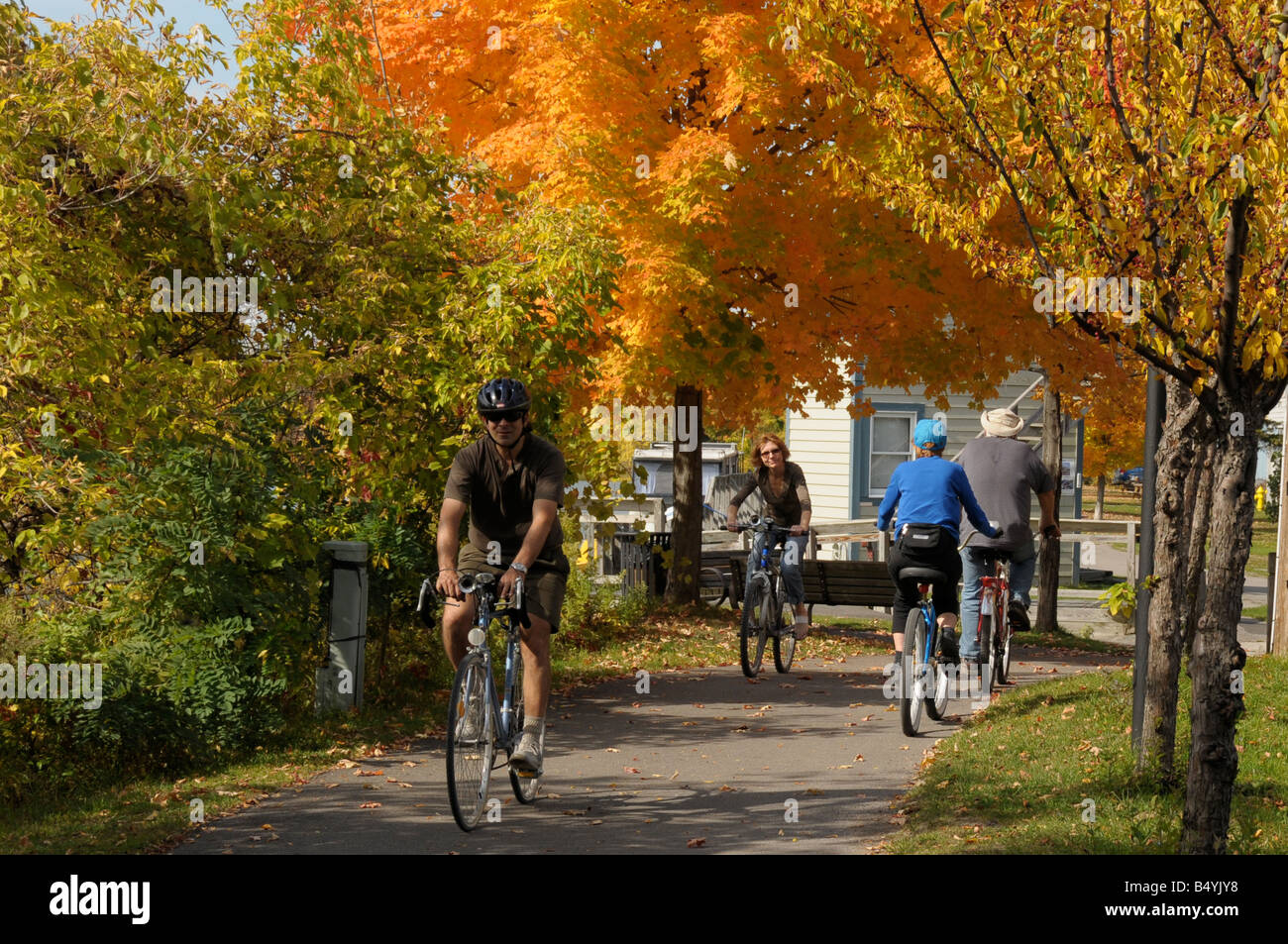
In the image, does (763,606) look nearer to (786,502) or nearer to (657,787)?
(786,502)

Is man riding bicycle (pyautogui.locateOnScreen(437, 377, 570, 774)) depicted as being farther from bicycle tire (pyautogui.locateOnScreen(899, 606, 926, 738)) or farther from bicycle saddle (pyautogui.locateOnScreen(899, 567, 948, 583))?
bicycle saddle (pyautogui.locateOnScreen(899, 567, 948, 583))

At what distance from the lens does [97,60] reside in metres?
8.55

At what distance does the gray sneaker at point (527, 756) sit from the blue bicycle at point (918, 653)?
3067 mm

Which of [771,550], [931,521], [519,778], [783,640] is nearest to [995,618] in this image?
[931,521]

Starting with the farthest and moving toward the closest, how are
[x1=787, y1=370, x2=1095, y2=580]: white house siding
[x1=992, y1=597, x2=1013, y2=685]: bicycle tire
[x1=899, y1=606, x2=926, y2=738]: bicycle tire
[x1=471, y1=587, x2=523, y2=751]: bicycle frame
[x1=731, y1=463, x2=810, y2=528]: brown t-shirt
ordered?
[x1=787, y1=370, x2=1095, y2=580]: white house siding → [x1=731, y1=463, x2=810, y2=528]: brown t-shirt → [x1=992, y1=597, x2=1013, y2=685]: bicycle tire → [x1=899, y1=606, x2=926, y2=738]: bicycle tire → [x1=471, y1=587, x2=523, y2=751]: bicycle frame

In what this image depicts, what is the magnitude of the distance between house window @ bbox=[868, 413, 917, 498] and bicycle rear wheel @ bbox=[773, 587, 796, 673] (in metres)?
17.5

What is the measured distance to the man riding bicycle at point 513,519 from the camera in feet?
22.5

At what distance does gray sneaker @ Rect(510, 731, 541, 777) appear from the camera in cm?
698
